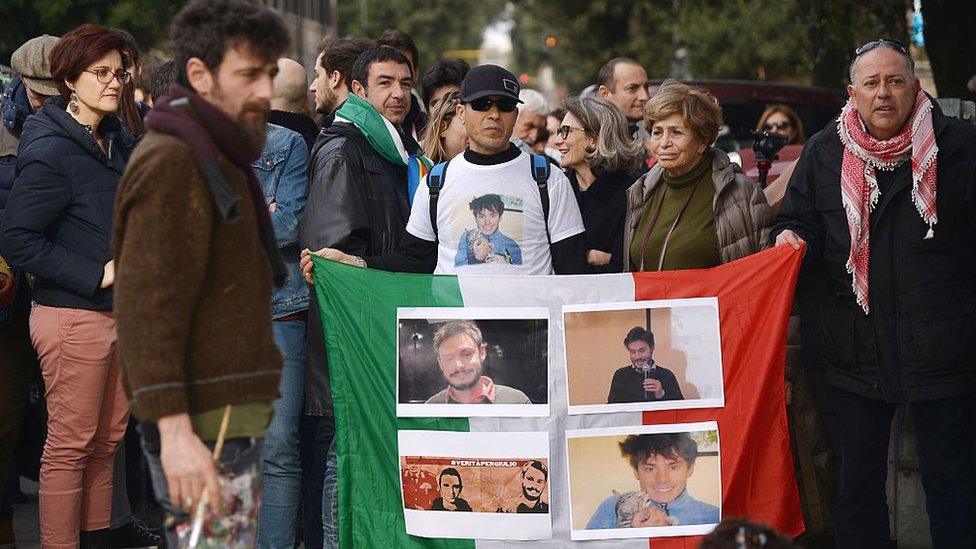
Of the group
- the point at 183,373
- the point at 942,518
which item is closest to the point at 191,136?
the point at 183,373

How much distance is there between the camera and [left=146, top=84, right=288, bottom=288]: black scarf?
3.52m

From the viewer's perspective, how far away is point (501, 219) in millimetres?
5797

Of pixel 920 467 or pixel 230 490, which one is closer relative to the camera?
pixel 230 490

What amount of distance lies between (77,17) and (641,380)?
12402mm

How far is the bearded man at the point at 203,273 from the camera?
11.4 ft

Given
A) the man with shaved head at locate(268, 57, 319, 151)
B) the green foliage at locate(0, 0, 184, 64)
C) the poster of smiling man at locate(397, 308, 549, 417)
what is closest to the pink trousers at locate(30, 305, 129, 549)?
the poster of smiling man at locate(397, 308, 549, 417)

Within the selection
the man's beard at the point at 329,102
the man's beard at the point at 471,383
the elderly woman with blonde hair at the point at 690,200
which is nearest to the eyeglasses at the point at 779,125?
the man's beard at the point at 329,102

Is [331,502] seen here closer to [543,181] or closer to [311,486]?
[311,486]

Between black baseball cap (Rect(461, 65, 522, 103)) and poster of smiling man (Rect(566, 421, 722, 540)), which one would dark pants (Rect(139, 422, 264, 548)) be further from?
black baseball cap (Rect(461, 65, 522, 103))

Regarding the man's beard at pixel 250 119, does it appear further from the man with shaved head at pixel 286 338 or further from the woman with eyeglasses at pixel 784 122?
the woman with eyeglasses at pixel 784 122

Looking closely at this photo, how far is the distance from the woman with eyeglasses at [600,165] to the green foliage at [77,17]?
27.9ft

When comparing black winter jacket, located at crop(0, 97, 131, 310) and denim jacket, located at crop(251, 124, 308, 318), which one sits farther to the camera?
denim jacket, located at crop(251, 124, 308, 318)

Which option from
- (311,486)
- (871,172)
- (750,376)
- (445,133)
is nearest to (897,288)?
(871,172)

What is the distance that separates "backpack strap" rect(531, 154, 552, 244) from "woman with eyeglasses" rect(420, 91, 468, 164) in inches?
47.4
